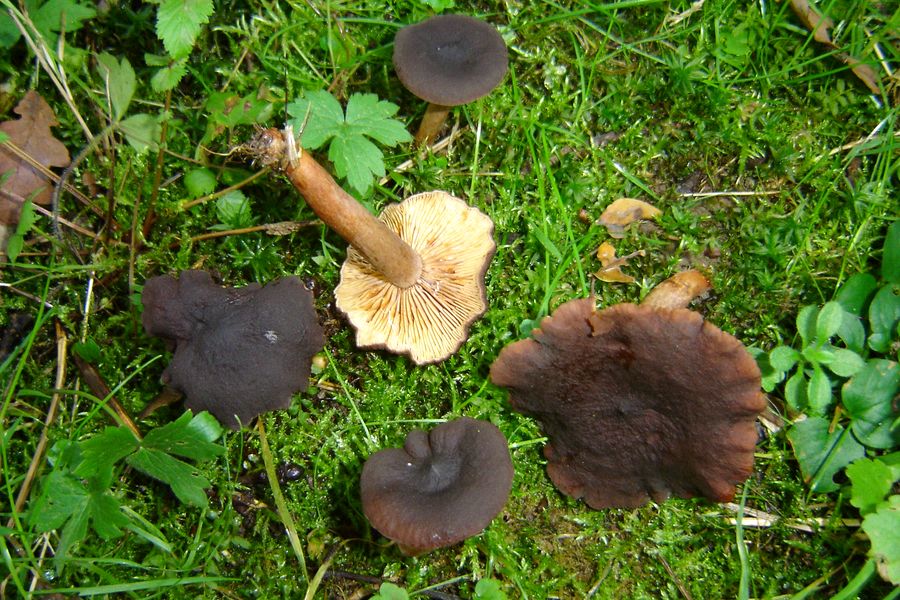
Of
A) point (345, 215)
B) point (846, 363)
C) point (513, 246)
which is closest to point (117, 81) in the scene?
point (345, 215)

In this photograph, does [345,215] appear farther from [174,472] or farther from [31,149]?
[31,149]

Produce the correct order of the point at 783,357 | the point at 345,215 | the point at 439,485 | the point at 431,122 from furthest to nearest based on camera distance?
the point at 431,122 < the point at 783,357 < the point at 345,215 < the point at 439,485

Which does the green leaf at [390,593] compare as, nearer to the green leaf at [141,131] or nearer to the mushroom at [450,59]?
the mushroom at [450,59]

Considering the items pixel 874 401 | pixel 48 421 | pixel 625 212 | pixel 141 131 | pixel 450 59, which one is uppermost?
pixel 450 59

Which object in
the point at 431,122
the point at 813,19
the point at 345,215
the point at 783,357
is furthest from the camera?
the point at 813,19

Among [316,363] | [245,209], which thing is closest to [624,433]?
[316,363]

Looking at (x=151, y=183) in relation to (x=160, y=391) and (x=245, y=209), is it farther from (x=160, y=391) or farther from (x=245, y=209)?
(x=160, y=391)

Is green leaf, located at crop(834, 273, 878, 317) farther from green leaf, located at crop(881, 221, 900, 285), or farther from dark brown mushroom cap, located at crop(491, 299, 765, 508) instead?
dark brown mushroom cap, located at crop(491, 299, 765, 508)
